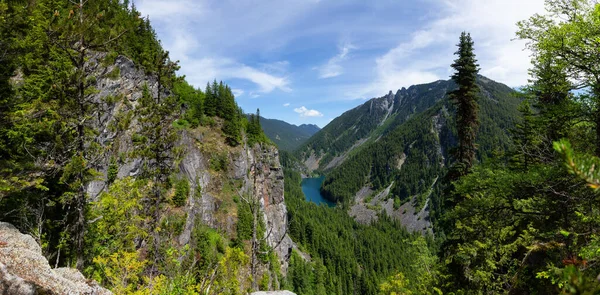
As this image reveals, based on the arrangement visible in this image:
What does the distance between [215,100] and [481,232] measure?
4546cm

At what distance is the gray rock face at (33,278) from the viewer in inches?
249

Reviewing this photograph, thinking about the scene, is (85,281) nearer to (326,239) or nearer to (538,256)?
(538,256)

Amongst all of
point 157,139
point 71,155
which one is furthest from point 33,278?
point 157,139

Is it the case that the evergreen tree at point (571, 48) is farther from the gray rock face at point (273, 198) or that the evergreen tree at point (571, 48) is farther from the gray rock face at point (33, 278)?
the gray rock face at point (273, 198)

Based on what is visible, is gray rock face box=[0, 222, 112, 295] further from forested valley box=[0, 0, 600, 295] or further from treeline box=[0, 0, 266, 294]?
treeline box=[0, 0, 266, 294]

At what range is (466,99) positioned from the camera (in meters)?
19.8

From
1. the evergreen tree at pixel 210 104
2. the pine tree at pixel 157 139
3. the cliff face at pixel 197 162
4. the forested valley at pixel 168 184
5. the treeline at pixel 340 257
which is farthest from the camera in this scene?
the treeline at pixel 340 257

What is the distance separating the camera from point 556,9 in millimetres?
9609

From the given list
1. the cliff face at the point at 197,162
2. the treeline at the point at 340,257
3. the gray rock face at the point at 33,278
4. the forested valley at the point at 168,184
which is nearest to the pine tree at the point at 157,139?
the forested valley at the point at 168,184

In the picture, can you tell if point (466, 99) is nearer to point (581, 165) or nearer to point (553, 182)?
point (553, 182)

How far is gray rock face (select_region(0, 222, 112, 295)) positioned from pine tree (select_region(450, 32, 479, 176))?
67.5 ft

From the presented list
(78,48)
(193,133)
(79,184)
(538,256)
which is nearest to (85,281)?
(79,184)

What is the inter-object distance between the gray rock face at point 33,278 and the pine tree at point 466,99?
20579 mm

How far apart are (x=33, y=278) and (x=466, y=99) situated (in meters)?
23.5
